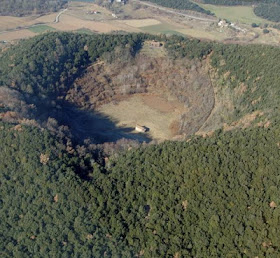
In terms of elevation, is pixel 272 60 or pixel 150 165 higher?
pixel 272 60

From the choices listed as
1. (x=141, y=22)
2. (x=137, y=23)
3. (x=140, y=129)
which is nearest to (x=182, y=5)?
(x=141, y=22)

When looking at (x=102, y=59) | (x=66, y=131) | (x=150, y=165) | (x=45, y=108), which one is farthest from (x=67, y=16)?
(x=150, y=165)

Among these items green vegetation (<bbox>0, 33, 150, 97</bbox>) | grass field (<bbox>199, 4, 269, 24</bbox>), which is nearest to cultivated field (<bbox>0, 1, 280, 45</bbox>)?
grass field (<bbox>199, 4, 269, 24</bbox>)

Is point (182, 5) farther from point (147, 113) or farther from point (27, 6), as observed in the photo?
point (147, 113)

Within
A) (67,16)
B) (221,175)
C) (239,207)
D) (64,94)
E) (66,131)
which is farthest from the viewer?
(67,16)

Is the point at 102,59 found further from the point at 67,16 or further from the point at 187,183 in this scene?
the point at 67,16

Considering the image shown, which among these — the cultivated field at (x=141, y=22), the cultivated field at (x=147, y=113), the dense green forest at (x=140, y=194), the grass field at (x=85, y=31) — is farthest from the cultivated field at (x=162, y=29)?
the dense green forest at (x=140, y=194)

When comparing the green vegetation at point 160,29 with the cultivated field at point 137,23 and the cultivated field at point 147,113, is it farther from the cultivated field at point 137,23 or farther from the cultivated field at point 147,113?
the cultivated field at point 147,113
